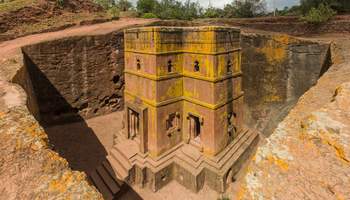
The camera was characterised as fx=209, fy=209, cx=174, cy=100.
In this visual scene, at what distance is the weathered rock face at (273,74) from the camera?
12883 millimetres

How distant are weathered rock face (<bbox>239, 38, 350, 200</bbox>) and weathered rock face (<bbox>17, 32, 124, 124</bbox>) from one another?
12934 mm

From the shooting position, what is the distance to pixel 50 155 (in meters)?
2.52

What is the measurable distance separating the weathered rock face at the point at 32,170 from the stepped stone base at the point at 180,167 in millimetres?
6644

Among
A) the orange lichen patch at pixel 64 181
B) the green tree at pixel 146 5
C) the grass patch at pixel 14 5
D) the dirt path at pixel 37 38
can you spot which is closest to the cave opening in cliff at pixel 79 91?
the dirt path at pixel 37 38

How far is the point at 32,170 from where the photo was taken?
7.52 feet

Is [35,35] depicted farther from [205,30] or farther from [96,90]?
[205,30]

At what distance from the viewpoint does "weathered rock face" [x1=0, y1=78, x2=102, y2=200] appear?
2.04 metres

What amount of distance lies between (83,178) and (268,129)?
13729 millimetres

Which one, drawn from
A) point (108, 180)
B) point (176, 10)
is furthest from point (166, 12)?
point (108, 180)

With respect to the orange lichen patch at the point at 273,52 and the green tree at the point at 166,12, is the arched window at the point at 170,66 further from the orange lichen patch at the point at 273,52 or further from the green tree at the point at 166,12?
the green tree at the point at 166,12

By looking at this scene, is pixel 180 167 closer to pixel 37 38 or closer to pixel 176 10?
pixel 37 38

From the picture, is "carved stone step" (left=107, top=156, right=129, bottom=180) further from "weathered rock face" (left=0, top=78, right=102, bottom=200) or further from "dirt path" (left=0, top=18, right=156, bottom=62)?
"dirt path" (left=0, top=18, right=156, bottom=62)

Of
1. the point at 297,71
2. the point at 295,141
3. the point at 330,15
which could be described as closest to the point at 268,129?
the point at 297,71

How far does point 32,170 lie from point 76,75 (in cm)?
1181
